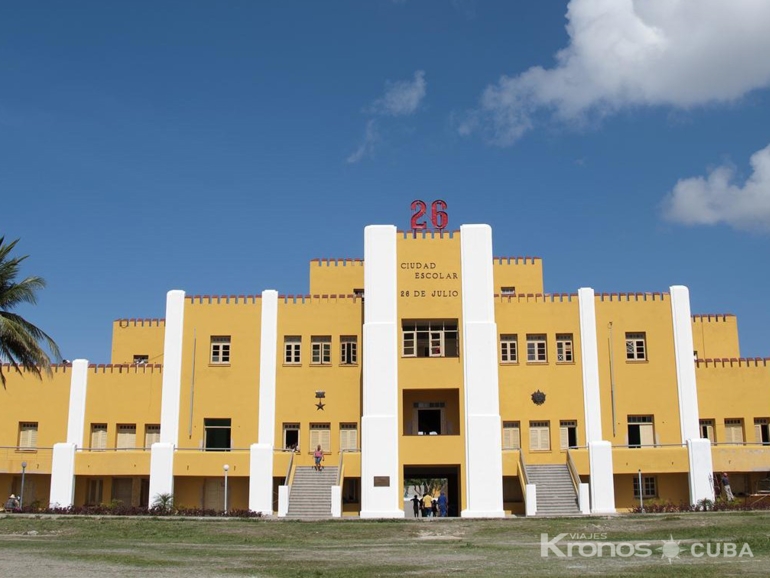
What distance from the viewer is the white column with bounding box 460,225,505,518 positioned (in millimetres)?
41156

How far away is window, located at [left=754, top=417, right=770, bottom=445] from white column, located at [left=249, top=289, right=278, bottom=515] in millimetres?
22949

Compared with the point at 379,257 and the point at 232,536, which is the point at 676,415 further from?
the point at 232,536

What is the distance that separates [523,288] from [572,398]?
30.1 ft

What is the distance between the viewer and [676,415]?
147ft

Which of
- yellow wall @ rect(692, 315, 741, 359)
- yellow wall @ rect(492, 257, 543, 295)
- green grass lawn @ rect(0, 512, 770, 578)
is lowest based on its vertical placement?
green grass lawn @ rect(0, 512, 770, 578)

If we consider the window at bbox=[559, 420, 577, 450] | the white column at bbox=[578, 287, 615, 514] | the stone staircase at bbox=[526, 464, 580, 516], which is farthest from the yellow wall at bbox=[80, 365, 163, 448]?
the white column at bbox=[578, 287, 615, 514]

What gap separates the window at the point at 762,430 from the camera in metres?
45.5

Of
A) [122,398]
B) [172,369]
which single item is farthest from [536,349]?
[122,398]

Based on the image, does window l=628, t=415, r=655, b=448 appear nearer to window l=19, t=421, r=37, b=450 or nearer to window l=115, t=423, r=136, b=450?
window l=115, t=423, r=136, b=450

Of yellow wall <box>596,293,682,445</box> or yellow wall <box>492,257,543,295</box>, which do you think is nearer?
yellow wall <box>596,293,682,445</box>

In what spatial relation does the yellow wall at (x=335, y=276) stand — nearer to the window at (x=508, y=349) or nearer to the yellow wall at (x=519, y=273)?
the yellow wall at (x=519, y=273)

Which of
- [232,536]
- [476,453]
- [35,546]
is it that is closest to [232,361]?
[476,453]

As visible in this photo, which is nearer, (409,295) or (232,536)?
(232,536)

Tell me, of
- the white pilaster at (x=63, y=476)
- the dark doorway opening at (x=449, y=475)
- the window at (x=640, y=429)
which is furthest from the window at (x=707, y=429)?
the white pilaster at (x=63, y=476)
